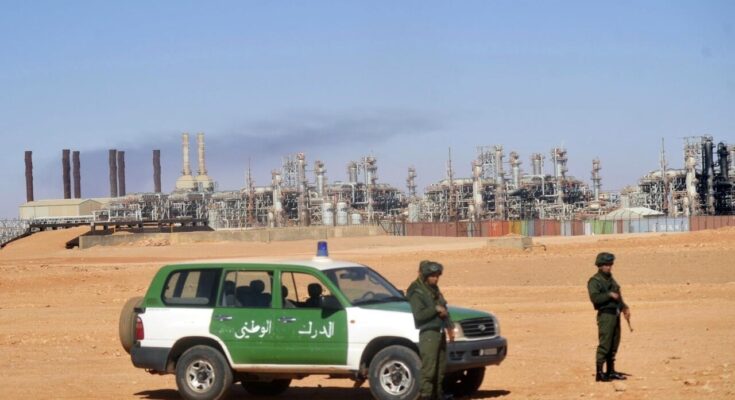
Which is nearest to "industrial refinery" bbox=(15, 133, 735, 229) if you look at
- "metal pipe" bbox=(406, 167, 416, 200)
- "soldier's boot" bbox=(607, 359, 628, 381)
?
"metal pipe" bbox=(406, 167, 416, 200)

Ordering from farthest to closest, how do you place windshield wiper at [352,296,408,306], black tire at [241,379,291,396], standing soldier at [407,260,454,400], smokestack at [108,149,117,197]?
smokestack at [108,149,117,197] < black tire at [241,379,291,396] < windshield wiper at [352,296,408,306] < standing soldier at [407,260,454,400]

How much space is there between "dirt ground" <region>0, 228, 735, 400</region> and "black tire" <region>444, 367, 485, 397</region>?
15cm

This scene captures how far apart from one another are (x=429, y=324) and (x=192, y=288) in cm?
Result: 337

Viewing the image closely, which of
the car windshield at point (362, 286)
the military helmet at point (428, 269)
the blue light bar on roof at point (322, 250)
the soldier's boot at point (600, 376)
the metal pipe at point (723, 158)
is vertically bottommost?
the soldier's boot at point (600, 376)

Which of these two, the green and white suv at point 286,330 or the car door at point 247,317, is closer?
the green and white suv at point 286,330

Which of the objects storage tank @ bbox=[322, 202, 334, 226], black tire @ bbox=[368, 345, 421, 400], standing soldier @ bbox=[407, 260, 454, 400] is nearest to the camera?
standing soldier @ bbox=[407, 260, 454, 400]

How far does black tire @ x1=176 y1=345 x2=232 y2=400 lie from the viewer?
47.0ft

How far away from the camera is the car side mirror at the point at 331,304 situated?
545 inches

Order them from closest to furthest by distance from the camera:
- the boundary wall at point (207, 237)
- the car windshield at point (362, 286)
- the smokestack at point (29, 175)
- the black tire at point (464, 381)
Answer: the car windshield at point (362, 286)
the black tire at point (464, 381)
the boundary wall at point (207, 237)
the smokestack at point (29, 175)

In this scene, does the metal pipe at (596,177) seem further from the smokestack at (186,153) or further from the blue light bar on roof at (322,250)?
the blue light bar on roof at (322,250)

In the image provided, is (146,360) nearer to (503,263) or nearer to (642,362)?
(642,362)

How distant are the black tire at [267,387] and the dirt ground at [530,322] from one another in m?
0.25

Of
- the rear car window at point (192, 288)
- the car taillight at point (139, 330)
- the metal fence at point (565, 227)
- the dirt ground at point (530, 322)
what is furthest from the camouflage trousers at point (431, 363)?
the metal fence at point (565, 227)

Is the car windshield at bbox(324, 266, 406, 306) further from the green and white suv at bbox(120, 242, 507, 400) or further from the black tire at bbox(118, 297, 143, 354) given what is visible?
the black tire at bbox(118, 297, 143, 354)
